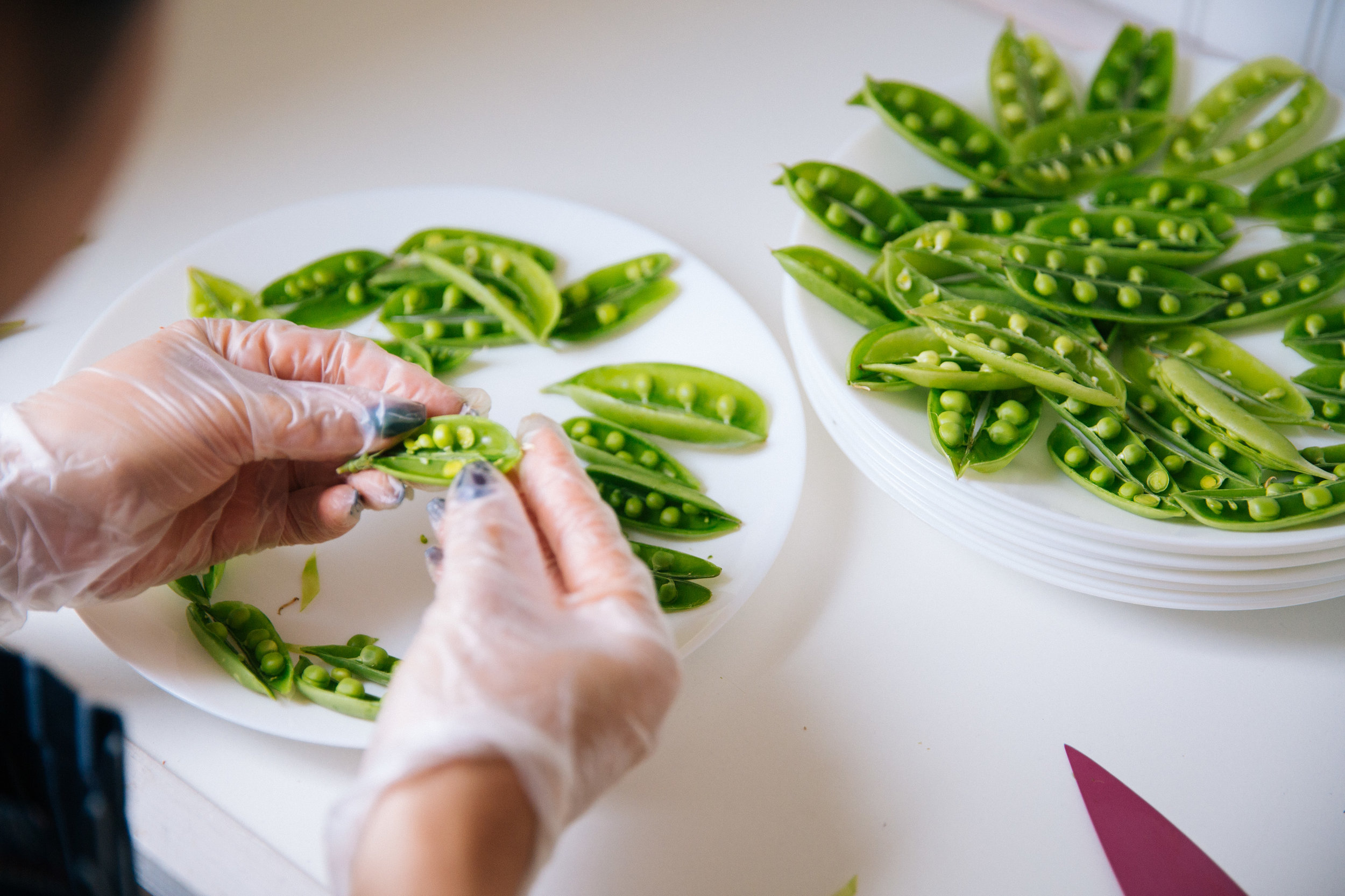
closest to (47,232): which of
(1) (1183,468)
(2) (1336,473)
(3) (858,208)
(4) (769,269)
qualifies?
(4) (769,269)

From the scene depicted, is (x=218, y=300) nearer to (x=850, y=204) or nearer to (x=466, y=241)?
(x=466, y=241)

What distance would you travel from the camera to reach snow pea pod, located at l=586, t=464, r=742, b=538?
1.69 metres

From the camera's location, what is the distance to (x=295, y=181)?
250 cm

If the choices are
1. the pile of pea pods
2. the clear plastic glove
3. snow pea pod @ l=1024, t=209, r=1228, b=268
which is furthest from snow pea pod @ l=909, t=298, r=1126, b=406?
the clear plastic glove

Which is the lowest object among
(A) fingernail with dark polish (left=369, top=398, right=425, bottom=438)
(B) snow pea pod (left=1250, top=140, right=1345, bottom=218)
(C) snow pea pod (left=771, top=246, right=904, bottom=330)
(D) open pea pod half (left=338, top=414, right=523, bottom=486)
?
(D) open pea pod half (left=338, top=414, right=523, bottom=486)

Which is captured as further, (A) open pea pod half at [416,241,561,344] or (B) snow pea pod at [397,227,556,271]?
(B) snow pea pod at [397,227,556,271]

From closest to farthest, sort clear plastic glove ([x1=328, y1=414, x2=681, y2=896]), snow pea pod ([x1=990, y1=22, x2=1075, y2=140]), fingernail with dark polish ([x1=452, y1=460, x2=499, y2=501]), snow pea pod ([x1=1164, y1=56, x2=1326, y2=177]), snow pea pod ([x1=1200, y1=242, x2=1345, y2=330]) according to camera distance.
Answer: clear plastic glove ([x1=328, y1=414, x2=681, y2=896])
fingernail with dark polish ([x1=452, y1=460, x2=499, y2=501])
snow pea pod ([x1=1200, y1=242, x2=1345, y2=330])
snow pea pod ([x1=1164, y1=56, x2=1326, y2=177])
snow pea pod ([x1=990, y1=22, x2=1075, y2=140])

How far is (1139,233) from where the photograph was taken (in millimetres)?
1987

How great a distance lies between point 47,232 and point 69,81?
69 cm

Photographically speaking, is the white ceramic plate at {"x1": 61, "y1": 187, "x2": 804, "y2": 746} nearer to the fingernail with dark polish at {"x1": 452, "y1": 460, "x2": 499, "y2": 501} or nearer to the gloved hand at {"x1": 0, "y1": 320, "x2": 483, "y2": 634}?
the gloved hand at {"x1": 0, "y1": 320, "x2": 483, "y2": 634}

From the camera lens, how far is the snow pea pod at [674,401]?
1.81 m

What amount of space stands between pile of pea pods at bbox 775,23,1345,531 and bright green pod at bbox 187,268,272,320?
1.18 metres

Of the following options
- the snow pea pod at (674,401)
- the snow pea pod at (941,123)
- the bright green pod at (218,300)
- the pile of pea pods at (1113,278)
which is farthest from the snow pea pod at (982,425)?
the bright green pod at (218,300)

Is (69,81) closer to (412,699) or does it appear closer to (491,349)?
(491,349)
